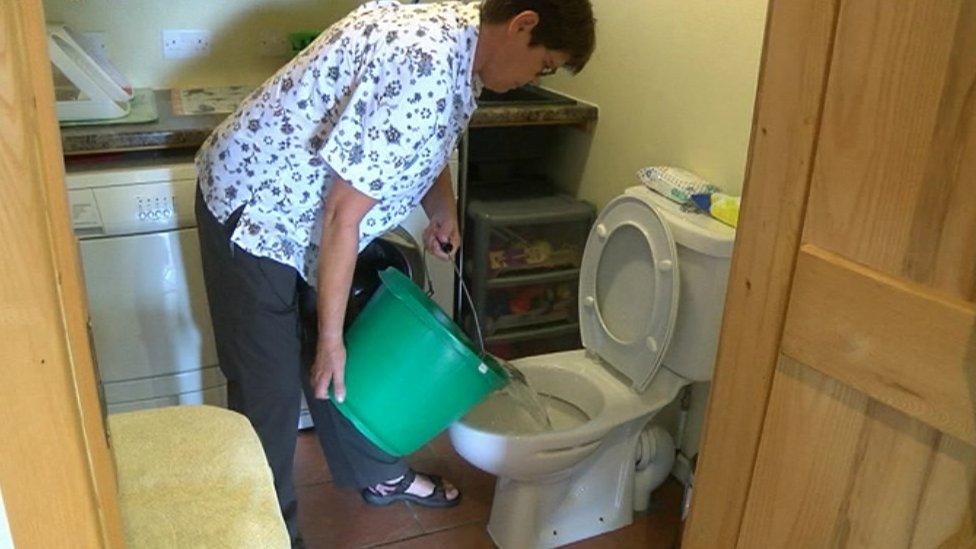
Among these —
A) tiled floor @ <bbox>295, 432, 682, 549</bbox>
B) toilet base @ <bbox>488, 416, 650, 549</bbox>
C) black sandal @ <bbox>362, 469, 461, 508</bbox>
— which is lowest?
tiled floor @ <bbox>295, 432, 682, 549</bbox>

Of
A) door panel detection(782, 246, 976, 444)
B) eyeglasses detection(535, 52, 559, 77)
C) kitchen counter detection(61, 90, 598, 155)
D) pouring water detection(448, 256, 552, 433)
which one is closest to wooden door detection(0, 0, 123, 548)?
door panel detection(782, 246, 976, 444)

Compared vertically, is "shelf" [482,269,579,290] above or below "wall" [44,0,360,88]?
below

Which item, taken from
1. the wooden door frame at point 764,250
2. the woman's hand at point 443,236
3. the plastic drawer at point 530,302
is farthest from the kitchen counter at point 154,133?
the wooden door frame at point 764,250

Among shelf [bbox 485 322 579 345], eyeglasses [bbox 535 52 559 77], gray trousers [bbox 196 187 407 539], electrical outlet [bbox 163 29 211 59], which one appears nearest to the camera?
eyeglasses [bbox 535 52 559 77]

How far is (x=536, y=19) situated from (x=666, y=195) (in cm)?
61

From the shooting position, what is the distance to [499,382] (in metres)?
1.60

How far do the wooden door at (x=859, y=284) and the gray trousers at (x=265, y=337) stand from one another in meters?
0.92

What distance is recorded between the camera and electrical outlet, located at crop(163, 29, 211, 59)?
2359 millimetres

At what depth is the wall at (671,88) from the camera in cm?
183

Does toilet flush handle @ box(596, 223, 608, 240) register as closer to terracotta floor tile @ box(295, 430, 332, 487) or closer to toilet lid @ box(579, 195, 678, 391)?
toilet lid @ box(579, 195, 678, 391)

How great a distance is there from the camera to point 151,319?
2020 mm

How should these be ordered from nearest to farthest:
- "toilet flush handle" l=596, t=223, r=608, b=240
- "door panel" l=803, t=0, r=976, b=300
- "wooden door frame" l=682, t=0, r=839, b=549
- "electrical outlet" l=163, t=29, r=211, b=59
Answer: "door panel" l=803, t=0, r=976, b=300
"wooden door frame" l=682, t=0, r=839, b=549
"toilet flush handle" l=596, t=223, r=608, b=240
"electrical outlet" l=163, t=29, r=211, b=59

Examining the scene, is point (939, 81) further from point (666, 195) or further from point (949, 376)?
point (666, 195)

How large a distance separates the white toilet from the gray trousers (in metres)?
0.36
